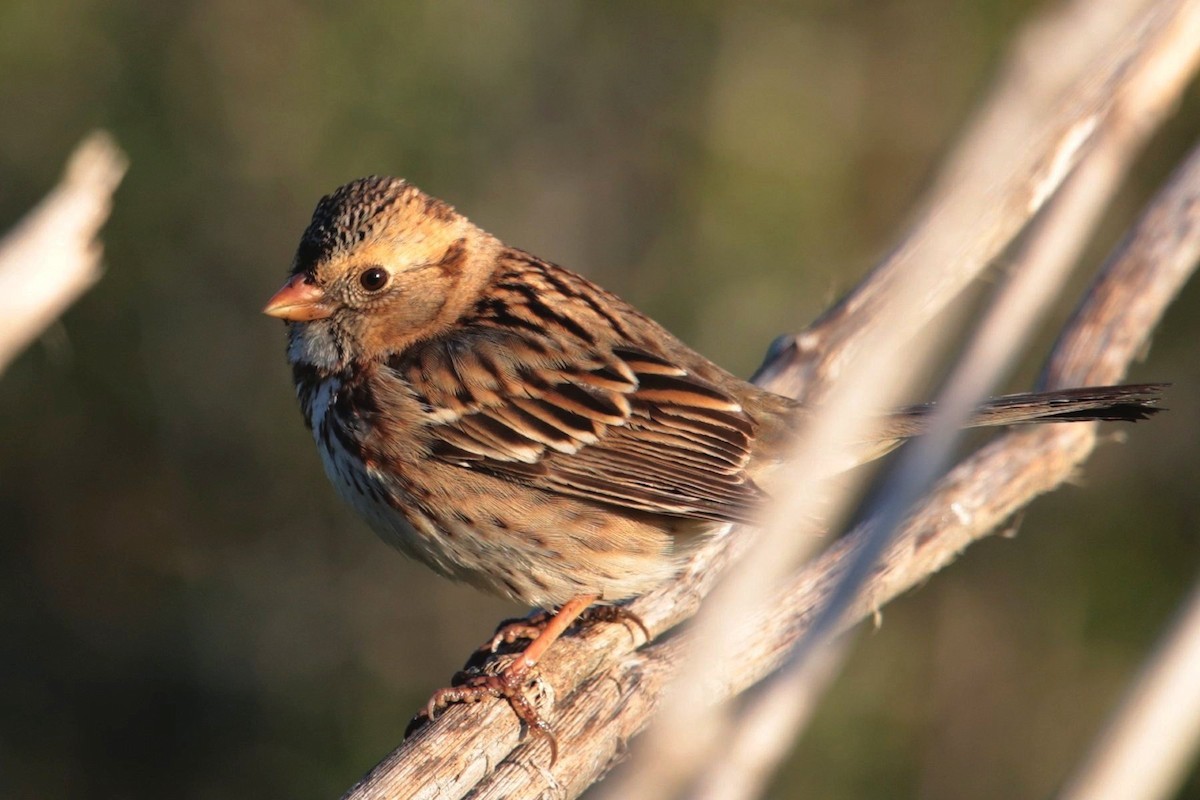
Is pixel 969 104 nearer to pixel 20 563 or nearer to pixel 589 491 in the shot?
pixel 589 491

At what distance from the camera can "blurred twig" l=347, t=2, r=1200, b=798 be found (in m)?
2.66

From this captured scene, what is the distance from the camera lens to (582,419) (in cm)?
A: 337

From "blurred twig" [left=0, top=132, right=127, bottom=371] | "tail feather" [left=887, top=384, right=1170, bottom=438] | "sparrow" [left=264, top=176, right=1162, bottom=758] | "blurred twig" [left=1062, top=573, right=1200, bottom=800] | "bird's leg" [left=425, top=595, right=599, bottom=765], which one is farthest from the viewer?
"sparrow" [left=264, top=176, right=1162, bottom=758]

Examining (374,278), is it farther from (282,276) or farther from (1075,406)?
(282,276)

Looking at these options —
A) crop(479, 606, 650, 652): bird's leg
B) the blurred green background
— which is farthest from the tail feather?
the blurred green background

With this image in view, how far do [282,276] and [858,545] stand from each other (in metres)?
3.78

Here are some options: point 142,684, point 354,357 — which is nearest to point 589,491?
point 354,357

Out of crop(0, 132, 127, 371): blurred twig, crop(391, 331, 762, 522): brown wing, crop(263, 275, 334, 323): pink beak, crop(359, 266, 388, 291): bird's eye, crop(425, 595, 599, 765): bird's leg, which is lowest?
crop(425, 595, 599, 765): bird's leg

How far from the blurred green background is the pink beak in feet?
7.27

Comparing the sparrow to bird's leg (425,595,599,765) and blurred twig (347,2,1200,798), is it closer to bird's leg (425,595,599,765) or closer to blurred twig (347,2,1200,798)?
bird's leg (425,595,599,765)

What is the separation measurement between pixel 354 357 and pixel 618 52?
9.31ft

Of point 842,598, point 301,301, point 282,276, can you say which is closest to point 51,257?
point 842,598

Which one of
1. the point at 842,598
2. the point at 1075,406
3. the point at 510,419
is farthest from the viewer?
the point at 510,419

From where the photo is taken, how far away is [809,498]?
1608 mm
